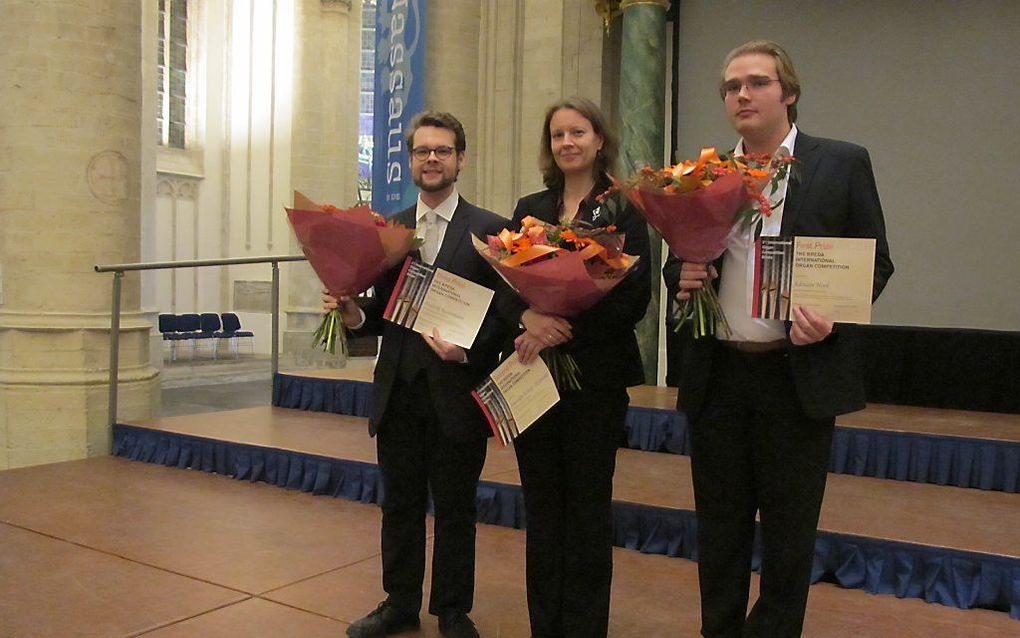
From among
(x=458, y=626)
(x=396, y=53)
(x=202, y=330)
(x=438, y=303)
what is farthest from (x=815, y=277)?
(x=202, y=330)

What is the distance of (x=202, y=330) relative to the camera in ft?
46.0

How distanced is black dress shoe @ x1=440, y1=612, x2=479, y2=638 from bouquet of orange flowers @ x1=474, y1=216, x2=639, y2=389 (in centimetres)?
99

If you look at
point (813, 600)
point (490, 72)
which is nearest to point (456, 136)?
point (813, 600)

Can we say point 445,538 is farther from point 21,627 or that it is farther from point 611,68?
point 611,68

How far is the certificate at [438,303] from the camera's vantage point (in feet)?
7.59

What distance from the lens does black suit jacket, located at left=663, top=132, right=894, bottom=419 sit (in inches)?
76.2

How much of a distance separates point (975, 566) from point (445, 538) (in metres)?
1.75

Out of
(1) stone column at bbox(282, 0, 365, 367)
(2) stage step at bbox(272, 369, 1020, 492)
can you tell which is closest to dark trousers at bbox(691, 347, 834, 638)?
(2) stage step at bbox(272, 369, 1020, 492)

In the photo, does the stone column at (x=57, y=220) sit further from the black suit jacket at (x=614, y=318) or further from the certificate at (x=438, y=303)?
the black suit jacket at (x=614, y=318)

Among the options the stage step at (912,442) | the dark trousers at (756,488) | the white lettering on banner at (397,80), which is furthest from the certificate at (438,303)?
the white lettering on banner at (397,80)

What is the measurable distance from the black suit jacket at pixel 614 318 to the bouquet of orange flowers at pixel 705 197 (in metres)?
0.24

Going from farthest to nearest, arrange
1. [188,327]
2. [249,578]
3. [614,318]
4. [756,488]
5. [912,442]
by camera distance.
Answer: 1. [188,327]
2. [912,442]
3. [249,578]
4. [614,318]
5. [756,488]

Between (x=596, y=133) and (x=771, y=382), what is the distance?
77 centimetres

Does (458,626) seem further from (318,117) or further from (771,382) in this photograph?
(318,117)
